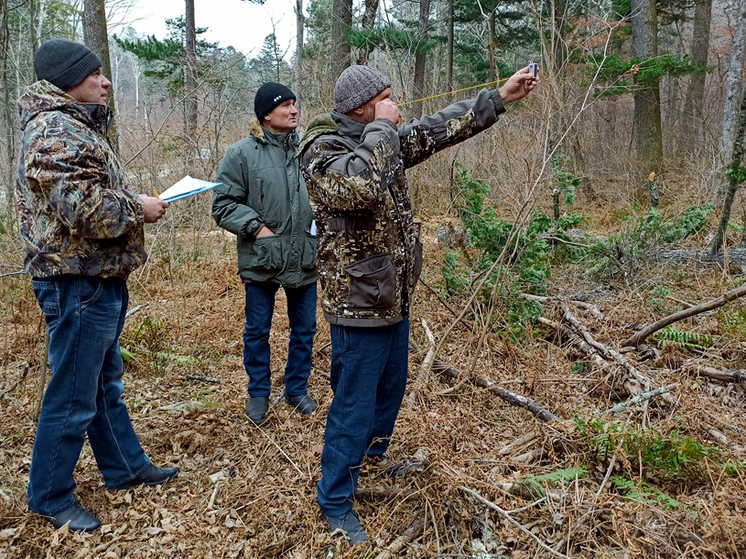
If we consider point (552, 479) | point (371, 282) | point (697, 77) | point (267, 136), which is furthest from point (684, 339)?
point (697, 77)

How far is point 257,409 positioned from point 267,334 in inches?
20.2

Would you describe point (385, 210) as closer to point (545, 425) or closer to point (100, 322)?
point (100, 322)

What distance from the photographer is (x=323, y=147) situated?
2.33 metres

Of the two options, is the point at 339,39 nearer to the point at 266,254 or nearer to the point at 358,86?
the point at 266,254

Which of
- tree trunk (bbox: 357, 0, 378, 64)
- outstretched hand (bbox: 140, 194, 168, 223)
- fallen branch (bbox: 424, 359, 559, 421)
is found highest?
Result: tree trunk (bbox: 357, 0, 378, 64)

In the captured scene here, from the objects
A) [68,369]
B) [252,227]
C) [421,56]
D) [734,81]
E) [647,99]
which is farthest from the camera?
[421,56]

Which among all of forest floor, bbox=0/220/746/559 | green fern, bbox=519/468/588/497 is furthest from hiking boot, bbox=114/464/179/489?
green fern, bbox=519/468/588/497

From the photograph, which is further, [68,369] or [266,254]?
[266,254]

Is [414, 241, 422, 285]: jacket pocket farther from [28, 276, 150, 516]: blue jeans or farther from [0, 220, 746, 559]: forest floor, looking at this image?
[28, 276, 150, 516]: blue jeans

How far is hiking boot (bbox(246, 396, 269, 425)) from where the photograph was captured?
363 cm

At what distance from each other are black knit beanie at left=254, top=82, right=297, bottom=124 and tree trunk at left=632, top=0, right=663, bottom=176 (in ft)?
34.6

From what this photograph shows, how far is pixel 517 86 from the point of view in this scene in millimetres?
2611

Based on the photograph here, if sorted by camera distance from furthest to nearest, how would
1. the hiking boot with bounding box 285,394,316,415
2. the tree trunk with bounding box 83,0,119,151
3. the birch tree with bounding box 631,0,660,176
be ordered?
1. the birch tree with bounding box 631,0,660,176
2. the tree trunk with bounding box 83,0,119,151
3. the hiking boot with bounding box 285,394,316,415

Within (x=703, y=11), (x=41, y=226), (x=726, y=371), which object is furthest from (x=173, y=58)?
(x=703, y=11)
